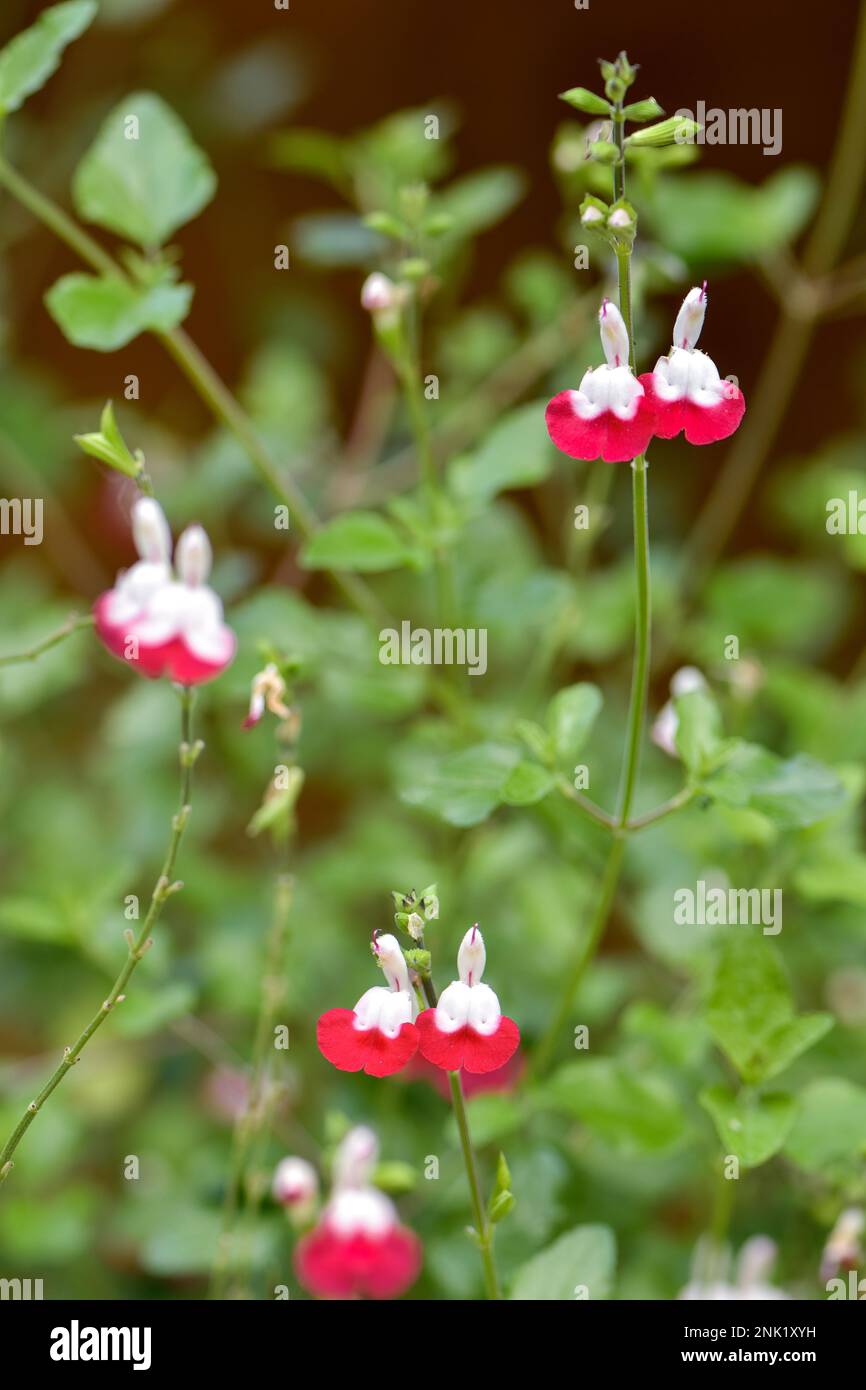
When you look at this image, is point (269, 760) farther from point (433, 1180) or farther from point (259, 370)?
point (259, 370)

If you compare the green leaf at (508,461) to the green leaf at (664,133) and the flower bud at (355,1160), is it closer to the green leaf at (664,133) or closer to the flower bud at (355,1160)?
the green leaf at (664,133)

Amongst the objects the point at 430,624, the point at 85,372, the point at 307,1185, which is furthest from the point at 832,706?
the point at 85,372

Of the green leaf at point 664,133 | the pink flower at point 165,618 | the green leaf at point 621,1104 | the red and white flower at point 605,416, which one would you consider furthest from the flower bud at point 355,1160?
the green leaf at point 664,133

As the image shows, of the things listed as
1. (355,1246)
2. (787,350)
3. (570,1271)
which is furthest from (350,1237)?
(787,350)

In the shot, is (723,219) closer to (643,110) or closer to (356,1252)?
(643,110)
